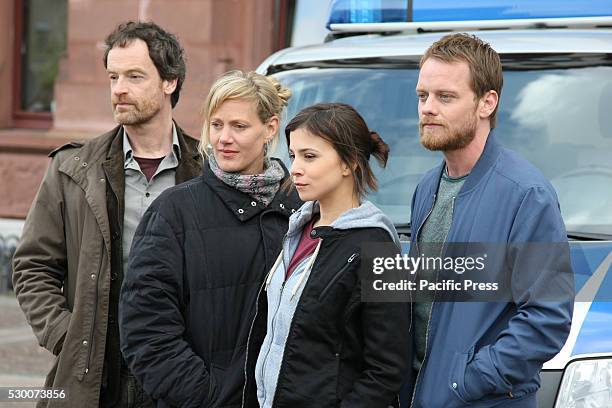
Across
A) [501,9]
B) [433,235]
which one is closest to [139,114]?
[433,235]

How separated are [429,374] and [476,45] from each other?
88cm

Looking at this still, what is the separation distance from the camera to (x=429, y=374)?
10.2 feet

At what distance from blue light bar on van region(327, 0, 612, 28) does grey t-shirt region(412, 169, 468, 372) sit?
165cm

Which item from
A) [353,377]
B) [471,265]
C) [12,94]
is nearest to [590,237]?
[471,265]

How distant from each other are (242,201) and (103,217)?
22.0 inches

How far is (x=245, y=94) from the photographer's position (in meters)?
3.36

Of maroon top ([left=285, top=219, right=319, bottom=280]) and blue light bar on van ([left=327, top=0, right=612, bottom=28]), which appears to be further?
blue light bar on van ([left=327, top=0, right=612, bottom=28])

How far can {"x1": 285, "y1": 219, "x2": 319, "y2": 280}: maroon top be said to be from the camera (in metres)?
3.14

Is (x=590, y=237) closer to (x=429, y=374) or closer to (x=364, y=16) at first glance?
(x=429, y=374)

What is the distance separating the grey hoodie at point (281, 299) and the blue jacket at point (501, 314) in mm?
242

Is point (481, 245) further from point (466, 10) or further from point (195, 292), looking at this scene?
point (466, 10)

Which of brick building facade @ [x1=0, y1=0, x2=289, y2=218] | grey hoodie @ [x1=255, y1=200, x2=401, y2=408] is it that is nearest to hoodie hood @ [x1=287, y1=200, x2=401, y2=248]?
grey hoodie @ [x1=255, y1=200, x2=401, y2=408]

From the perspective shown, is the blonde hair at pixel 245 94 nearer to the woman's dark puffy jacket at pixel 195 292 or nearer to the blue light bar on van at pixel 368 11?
the woman's dark puffy jacket at pixel 195 292

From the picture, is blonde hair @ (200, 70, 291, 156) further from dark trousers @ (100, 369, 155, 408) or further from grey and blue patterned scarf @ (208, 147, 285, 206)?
dark trousers @ (100, 369, 155, 408)
